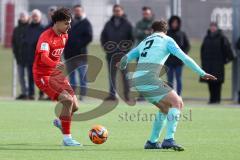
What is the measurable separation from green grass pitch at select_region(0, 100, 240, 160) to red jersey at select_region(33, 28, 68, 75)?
107 cm

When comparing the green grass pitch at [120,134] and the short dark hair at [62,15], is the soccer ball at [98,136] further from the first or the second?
the short dark hair at [62,15]

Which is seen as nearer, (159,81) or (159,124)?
(159,124)

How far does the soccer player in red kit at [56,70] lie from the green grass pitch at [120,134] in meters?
0.44

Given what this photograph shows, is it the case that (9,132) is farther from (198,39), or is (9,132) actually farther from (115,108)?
(198,39)

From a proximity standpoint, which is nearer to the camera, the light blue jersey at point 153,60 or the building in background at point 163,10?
the light blue jersey at point 153,60

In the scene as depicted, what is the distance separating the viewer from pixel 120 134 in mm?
12539

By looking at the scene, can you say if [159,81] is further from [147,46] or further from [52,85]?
[52,85]

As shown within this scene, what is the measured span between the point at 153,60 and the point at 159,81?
0.33 meters

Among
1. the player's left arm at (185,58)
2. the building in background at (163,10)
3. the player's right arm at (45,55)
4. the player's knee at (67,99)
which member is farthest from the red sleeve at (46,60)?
the building in background at (163,10)

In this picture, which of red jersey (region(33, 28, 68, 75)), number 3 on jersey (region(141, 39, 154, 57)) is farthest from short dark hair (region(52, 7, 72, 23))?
number 3 on jersey (region(141, 39, 154, 57))

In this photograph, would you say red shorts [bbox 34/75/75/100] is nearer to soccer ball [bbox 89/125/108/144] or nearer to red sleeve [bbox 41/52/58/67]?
red sleeve [bbox 41/52/58/67]

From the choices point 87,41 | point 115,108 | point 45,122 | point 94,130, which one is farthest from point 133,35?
point 94,130

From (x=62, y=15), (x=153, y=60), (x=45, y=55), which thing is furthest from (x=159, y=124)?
(x=62, y=15)

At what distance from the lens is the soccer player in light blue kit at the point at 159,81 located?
34.0 ft
